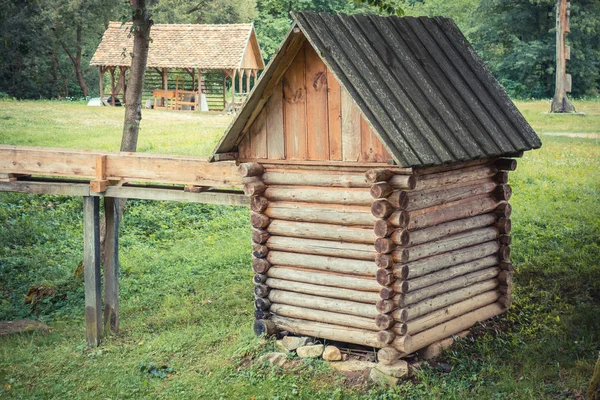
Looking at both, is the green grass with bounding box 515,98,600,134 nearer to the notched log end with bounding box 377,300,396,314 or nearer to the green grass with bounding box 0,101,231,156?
the green grass with bounding box 0,101,231,156

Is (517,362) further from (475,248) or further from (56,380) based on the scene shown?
(56,380)

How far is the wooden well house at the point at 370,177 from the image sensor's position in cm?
999

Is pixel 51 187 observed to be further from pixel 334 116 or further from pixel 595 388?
pixel 595 388

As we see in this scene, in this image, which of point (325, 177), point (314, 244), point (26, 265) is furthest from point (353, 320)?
point (26, 265)

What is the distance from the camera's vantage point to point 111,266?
12.6 meters

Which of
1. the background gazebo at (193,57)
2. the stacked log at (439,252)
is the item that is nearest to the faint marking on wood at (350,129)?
the stacked log at (439,252)

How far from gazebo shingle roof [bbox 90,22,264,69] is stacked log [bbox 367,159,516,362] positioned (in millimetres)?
28059

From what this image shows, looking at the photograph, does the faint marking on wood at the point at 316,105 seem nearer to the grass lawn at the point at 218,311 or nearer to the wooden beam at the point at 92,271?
the grass lawn at the point at 218,311

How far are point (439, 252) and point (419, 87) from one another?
2.14m

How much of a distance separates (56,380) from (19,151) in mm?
3467

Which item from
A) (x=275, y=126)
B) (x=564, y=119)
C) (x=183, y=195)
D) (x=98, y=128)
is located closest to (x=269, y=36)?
(x=98, y=128)

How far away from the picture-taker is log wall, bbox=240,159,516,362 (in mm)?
10117

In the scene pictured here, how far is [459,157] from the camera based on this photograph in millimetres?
10258

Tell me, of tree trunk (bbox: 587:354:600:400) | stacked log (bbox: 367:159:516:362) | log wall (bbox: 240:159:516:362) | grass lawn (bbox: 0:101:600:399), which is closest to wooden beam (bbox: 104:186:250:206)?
log wall (bbox: 240:159:516:362)
